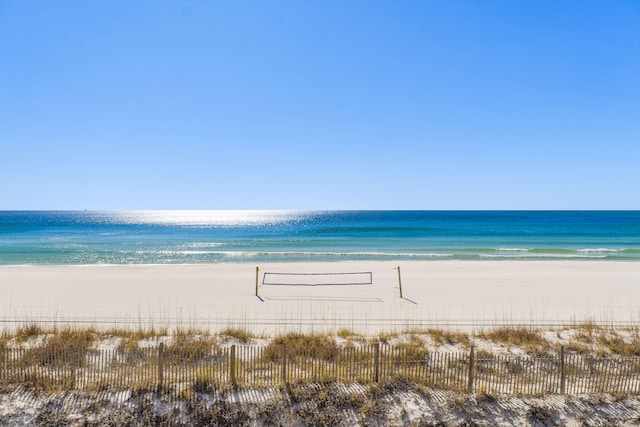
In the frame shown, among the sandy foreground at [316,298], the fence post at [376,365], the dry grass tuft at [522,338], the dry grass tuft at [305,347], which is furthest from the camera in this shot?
the sandy foreground at [316,298]

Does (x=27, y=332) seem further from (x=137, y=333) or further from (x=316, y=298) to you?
(x=316, y=298)

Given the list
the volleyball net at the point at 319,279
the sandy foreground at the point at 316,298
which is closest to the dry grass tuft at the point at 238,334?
the sandy foreground at the point at 316,298

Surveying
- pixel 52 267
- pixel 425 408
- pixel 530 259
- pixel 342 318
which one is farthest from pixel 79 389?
pixel 530 259

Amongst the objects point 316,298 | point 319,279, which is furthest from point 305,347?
point 319,279

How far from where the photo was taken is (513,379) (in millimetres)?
8320

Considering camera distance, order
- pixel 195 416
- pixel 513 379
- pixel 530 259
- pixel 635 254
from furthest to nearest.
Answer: pixel 635 254
pixel 530 259
pixel 513 379
pixel 195 416

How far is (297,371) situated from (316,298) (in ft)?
28.6

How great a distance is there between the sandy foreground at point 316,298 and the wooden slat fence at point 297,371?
3.70 metres

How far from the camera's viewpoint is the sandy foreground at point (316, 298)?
13.3 meters

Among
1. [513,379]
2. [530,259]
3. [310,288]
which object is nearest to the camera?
[513,379]

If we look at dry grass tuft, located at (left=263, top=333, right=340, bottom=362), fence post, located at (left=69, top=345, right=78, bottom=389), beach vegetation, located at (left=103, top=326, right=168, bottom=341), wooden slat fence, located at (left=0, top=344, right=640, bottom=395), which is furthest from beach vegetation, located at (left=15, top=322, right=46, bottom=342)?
dry grass tuft, located at (left=263, top=333, right=340, bottom=362)

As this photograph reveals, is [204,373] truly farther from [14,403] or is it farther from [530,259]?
[530,259]

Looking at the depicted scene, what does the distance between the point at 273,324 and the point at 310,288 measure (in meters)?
6.40

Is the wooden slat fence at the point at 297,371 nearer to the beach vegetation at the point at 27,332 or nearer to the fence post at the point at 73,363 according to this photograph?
the fence post at the point at 73,363
